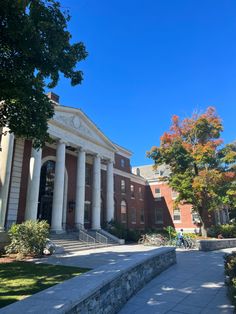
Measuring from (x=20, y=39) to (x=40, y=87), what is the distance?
164 centimetres

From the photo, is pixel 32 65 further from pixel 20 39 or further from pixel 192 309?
pixel 192 309

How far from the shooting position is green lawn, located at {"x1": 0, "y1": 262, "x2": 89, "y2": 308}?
6262 millimetres

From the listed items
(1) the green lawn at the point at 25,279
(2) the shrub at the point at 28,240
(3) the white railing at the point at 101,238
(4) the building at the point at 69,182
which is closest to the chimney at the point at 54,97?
(4) the building at the point at 69,182

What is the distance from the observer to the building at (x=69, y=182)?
19391 mm

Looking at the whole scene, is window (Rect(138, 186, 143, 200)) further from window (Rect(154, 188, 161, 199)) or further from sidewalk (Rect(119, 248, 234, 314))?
sidewalk (Rect(119, 248, 234, 314))

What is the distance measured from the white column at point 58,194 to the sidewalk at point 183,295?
12.1 m

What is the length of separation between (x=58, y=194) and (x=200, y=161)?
1383 cm

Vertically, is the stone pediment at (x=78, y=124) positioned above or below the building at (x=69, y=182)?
above

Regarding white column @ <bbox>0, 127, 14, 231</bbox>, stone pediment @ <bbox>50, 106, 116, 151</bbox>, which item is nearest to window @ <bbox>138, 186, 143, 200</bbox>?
stone pediment @ <bbox>50, 106, 116, 151</bbox>

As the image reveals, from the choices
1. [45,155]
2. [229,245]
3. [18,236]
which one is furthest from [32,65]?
[229,245]

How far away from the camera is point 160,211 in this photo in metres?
43.1

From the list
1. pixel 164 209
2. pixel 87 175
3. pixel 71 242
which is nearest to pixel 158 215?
pixel 164 209

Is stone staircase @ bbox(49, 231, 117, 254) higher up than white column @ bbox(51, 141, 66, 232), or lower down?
lower down

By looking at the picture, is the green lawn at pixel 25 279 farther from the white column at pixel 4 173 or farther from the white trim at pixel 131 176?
the white trim at pixel 131 176
